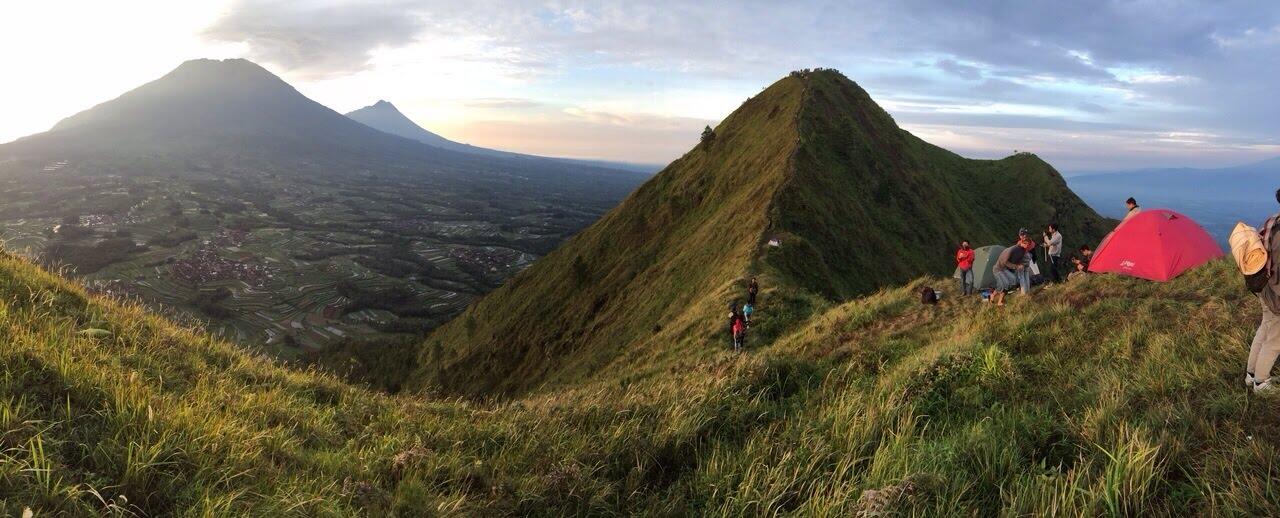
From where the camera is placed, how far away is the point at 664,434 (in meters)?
5.09

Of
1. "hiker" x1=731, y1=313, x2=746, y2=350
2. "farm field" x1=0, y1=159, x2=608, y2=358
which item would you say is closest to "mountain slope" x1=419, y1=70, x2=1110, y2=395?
"hiker" x1=731, y1=313, x2=746, y2=350

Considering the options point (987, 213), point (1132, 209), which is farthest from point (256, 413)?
point (987, 213)

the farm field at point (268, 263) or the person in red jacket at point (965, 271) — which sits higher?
the person in red jacket at point (965, 271)

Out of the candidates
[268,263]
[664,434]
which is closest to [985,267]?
[664,434]

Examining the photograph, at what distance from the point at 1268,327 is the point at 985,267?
1147 centimetres

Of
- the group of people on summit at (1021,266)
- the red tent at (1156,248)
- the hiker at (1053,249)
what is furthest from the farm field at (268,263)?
the red tent at (1156,248)

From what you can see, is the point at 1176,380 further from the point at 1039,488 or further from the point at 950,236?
the point at 950,236

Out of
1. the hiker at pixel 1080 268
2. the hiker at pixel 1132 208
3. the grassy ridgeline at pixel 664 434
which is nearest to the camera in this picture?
the grassy ridgeline at pixel 664 434

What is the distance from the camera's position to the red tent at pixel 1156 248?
10953mm

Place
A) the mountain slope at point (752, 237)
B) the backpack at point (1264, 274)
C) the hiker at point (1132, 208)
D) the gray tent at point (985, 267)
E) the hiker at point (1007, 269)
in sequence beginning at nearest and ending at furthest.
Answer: the backpack at point (1264, 274) → the hiker at point (1007, 269) → the hiker at point (1132, 208) → the gray tent at point (985, 267) → the mountain slope at point (752, 237)

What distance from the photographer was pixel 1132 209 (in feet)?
45.3

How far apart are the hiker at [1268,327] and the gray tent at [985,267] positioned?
10.2m

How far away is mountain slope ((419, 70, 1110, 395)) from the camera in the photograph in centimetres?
2727

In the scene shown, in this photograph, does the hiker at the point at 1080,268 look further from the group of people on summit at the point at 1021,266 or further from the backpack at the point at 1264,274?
the backpack at the point at 1264,274
